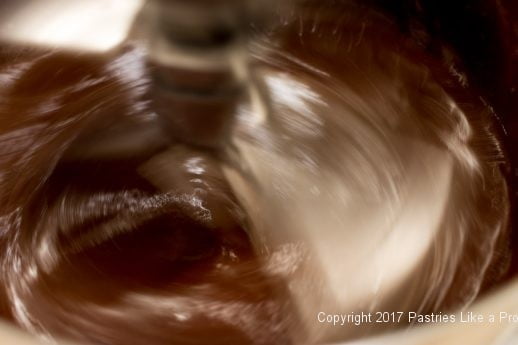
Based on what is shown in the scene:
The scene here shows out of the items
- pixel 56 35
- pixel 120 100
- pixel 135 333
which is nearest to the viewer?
pixel 135 333

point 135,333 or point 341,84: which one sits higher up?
point 341,84

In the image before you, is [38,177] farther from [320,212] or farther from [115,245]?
[320,212]

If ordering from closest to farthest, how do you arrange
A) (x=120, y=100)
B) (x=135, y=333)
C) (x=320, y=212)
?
(x=135, y=333) → (x=320, y=212) → (x=120, y=100)

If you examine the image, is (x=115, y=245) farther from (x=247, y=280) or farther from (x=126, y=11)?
(x=126, y=11)

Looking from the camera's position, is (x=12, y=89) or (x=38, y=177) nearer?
(x=38, y=177)

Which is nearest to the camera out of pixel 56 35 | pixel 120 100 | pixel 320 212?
pixel 320 212

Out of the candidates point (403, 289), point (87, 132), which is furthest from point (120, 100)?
point (403, 289)

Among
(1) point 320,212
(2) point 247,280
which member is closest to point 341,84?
(1) point 320,212

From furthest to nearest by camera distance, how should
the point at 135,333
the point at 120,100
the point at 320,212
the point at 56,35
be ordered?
1. the point at 56,35
2. the point at 120,100
3. the point at 320,212
4. the point at 135,333

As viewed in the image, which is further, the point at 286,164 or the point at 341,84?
the point at 341,84
